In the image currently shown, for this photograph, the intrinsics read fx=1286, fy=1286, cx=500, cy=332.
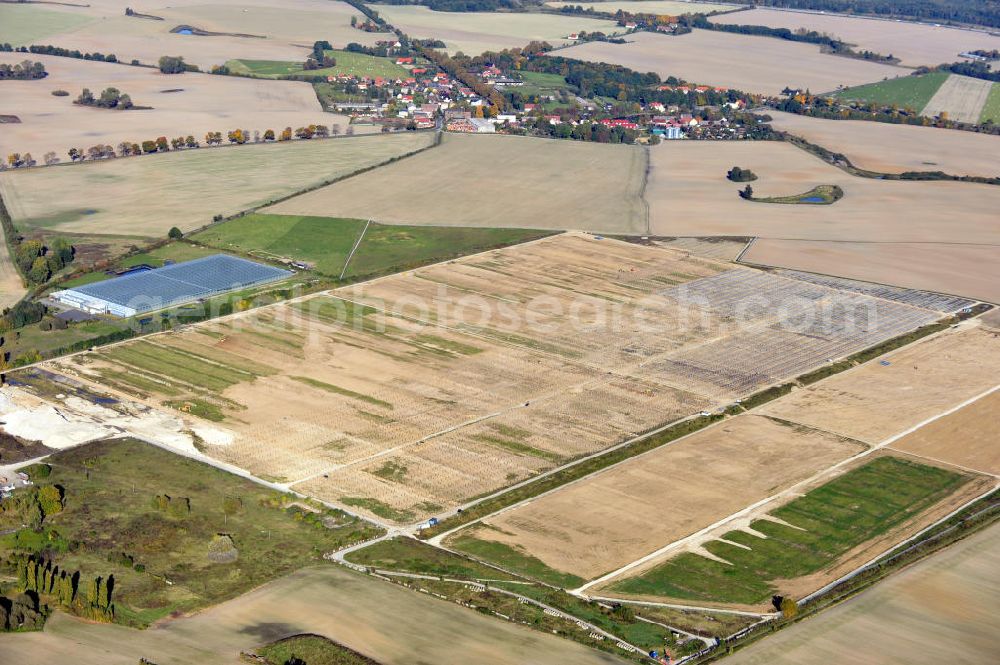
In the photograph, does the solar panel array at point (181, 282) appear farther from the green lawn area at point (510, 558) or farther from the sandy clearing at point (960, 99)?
the sandy clearing at point (960, 99)

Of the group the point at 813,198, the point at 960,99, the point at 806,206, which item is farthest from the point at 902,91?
the point at 806,206

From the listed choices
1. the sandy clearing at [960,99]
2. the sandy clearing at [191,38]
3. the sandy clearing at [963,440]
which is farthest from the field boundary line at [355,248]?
the sandy clearing at [960,99]

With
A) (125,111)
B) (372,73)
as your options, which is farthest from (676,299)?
(372,73)

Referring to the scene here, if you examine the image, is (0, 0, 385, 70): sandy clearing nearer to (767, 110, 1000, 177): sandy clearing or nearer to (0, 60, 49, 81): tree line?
(0, 60, 49, 81): tree line

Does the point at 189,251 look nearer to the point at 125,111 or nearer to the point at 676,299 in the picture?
the point at 676,299

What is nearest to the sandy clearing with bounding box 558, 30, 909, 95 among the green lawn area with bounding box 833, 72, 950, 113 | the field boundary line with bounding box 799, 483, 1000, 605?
the green lawn area with bounding box 833, 72, 950, 113
